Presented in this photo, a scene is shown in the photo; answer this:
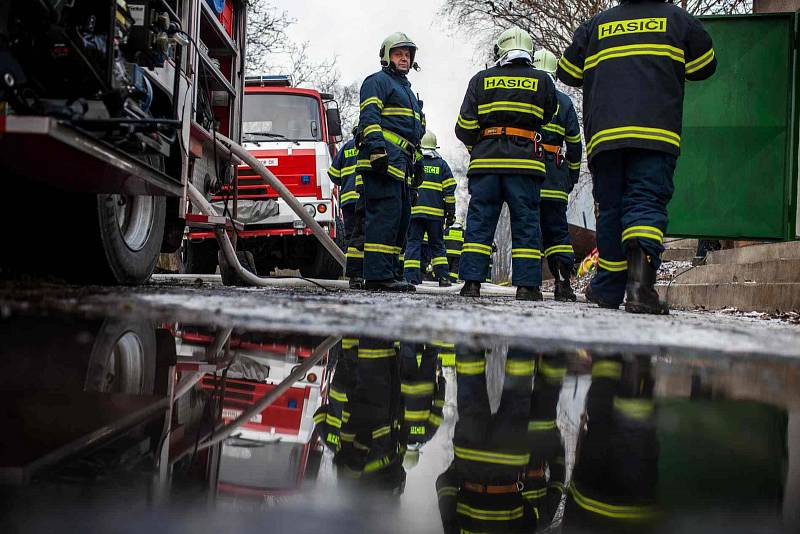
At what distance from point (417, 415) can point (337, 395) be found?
220 mm

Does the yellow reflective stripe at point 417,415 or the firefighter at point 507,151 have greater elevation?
the firefighter at point 507,151

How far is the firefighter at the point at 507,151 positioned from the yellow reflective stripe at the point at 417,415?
4165 millimetres

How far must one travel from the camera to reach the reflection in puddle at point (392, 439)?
75 cm

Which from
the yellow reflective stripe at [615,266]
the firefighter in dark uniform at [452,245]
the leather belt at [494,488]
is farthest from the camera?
the firefighter in dark uniform at [452,245]

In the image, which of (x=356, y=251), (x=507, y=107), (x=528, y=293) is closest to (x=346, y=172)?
(x=356, y=251)

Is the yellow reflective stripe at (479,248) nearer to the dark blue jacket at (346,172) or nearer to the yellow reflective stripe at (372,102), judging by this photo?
the yellow reflective stripe at (372,102)

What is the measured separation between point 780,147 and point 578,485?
6.27 metres

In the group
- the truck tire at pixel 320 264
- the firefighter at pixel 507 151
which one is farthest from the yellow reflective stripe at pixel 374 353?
the truck tire at pixel 320 264

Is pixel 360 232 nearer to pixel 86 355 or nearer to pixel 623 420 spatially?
pixel 86 355

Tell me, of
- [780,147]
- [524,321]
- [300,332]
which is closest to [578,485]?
[300,332]

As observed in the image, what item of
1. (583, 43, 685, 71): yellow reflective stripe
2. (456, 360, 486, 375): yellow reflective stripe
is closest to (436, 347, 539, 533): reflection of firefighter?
(456, 360, 486, 375): yellow reflective stripe

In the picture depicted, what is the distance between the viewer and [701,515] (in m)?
0.76

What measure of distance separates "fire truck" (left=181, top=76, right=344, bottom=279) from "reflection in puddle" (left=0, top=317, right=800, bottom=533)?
303 inches

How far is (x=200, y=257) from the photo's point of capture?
970 centimetres
